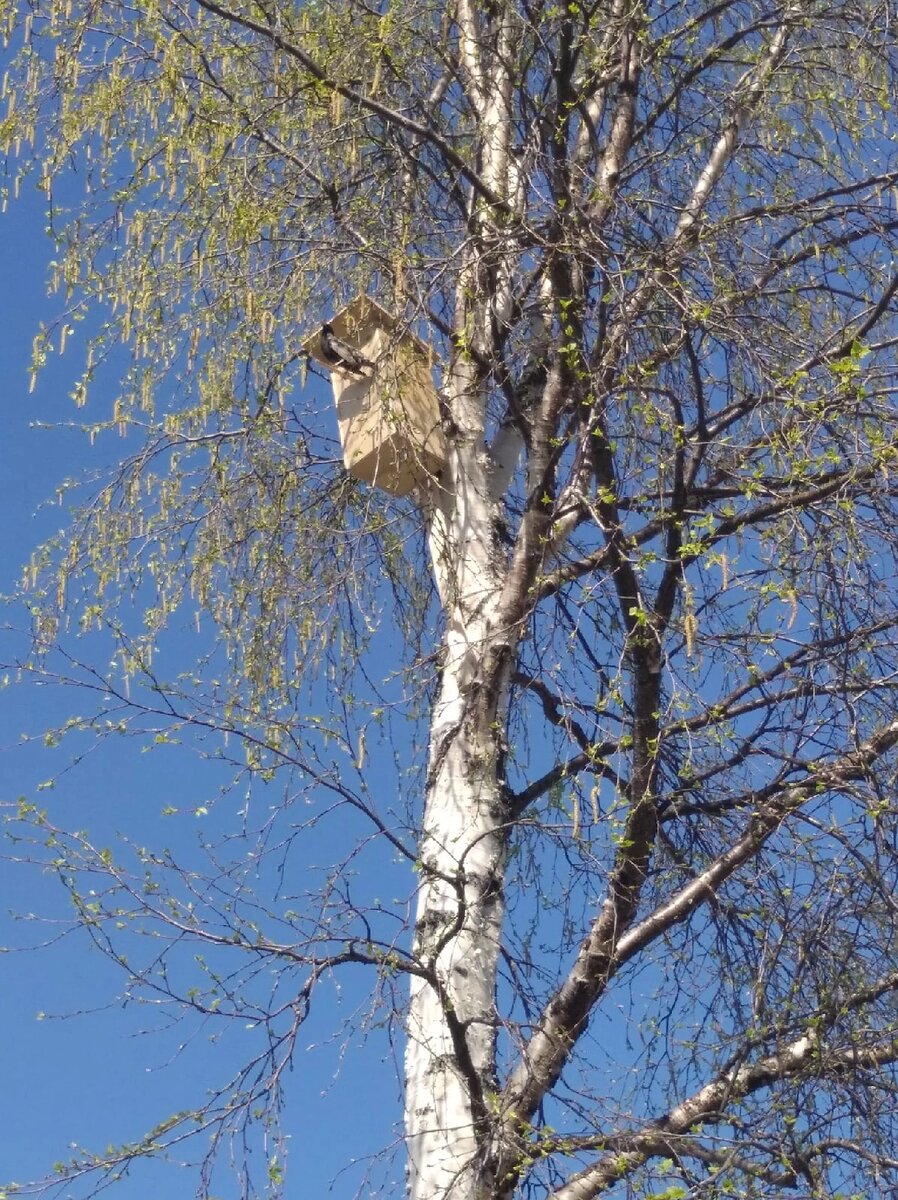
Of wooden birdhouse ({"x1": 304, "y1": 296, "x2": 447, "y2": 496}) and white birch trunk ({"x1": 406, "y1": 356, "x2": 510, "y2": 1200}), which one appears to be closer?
white birch trunk ({"x1": 406, "y1": 356, "x2": 510, "y2": 1200})

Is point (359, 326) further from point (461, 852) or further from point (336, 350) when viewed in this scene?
point (461, 852)

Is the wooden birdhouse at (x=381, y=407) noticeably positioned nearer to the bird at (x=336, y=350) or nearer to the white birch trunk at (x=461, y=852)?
the bird at (x=336, y=350)

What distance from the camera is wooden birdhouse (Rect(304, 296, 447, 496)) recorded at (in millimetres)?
4770

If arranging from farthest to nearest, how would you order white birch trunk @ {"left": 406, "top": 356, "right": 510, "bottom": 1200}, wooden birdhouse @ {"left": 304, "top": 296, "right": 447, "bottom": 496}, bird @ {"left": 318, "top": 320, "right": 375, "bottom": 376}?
bird @ {"left": 318, "top": 320, "right": 375, "bottom": 376}, wooden birdhouse @ {"left": 304, "top": 296, "right": 447, "bottom": 496}, white birch trunk @ {"left": 406, "top": 356, "right": 510, "bottom": 1200}

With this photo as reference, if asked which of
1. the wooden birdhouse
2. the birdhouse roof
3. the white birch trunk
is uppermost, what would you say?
the birdhouse roof

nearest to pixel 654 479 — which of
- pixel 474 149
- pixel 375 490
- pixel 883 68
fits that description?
pixel 375 490

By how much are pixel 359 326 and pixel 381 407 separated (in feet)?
1.00

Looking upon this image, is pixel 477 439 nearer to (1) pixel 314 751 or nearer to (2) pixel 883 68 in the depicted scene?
(1) pixel 314 751

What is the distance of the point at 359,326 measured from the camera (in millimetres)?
4887

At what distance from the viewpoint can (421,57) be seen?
17.1 ft

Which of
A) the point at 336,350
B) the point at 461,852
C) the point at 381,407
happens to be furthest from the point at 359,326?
the point at 461,852

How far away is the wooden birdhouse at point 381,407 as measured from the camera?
4770 millimetres

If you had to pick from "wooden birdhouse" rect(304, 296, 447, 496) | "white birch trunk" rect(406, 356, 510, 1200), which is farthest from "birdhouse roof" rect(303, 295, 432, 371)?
"white birch trunk" rect(406, 356, 510, 1200)

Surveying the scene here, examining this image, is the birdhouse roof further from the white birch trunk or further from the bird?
the white birch trunk
